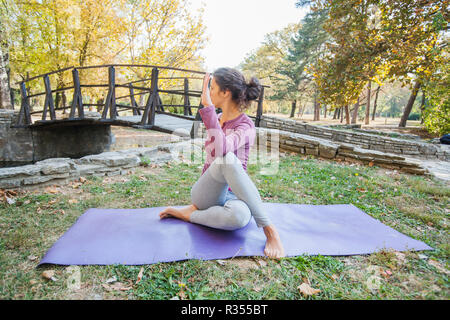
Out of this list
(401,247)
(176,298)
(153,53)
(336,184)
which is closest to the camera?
(176,298)

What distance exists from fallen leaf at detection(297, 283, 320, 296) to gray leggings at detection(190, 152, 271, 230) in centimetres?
53

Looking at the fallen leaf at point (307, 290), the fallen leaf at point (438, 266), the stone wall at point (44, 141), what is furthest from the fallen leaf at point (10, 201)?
the stone wall at point (44, 141)

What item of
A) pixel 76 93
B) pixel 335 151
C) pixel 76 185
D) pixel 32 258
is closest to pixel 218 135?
pixel 32 258

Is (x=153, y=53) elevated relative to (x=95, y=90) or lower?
elevated

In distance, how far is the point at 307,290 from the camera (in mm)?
1625

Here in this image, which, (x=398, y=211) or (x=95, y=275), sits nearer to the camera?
(x=95, y=275)

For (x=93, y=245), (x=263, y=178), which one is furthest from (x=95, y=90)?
(x=93, y=245)

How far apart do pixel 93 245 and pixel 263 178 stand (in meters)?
2.90

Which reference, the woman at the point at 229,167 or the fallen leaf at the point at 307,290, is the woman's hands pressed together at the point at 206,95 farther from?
the fallen leaf at the point at 307,290

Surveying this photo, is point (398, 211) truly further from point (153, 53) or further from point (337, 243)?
point (153, 53)

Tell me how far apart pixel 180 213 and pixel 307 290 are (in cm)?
135

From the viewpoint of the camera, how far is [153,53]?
11055 mm

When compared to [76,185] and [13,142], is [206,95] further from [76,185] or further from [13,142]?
[13,142]

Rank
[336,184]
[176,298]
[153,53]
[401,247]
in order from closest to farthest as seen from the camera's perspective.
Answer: [176,298], [401,247], [336,184], [153,53]
